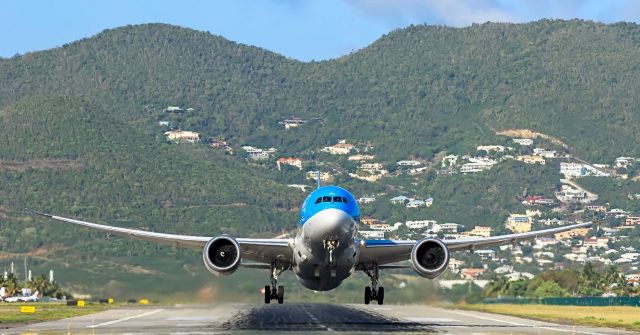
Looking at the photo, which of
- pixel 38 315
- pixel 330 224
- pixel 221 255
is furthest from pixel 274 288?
pixel 38 315

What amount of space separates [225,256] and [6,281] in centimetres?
12771

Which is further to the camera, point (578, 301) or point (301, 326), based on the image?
point (578, 301)

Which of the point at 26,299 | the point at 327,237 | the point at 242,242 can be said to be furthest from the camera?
the point at 26,299

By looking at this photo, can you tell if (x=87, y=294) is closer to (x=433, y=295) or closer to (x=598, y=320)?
(x=433, y=295)

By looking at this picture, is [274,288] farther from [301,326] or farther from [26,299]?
[26,299]

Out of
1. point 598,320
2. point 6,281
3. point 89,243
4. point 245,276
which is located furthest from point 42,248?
point 598,320

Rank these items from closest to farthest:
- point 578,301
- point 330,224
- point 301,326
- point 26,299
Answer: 1. point 330,224
2. point 301,326
3. point 578,301
4. point 26,299

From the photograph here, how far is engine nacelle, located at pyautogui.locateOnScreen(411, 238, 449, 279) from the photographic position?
6128 cm

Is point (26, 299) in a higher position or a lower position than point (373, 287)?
higher

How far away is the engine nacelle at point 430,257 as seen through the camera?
61.3 m

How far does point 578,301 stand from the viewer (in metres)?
130

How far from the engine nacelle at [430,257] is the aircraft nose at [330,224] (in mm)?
5248

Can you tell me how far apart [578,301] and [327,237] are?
77318 millimetres

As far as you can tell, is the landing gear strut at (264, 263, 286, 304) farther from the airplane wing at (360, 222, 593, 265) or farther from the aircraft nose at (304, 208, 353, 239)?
the aircraft nose at (304, 208, 353, 239)
